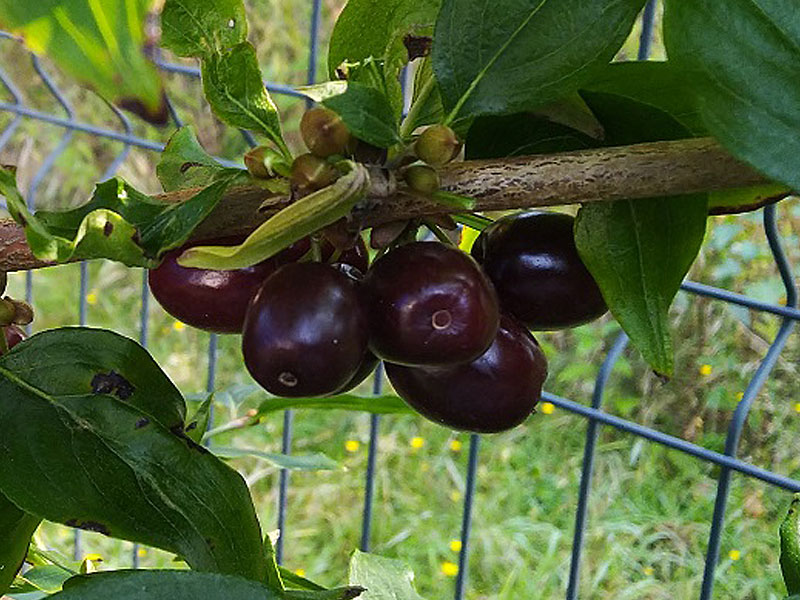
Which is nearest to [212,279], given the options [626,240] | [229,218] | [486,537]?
[229,218]

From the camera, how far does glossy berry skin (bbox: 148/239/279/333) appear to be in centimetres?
33

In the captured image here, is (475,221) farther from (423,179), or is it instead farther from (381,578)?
(381,578)

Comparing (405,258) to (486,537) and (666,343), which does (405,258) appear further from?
(486,537)

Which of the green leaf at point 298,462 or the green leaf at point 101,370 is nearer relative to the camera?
the green leaf at point 101,370

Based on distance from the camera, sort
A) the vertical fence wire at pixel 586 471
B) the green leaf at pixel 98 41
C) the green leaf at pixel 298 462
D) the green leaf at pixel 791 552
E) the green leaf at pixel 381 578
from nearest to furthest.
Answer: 1. the green leaf at pixel 98 41
2. the green leaf at pixel 791 552
3. the green leaf at pixel 381 578
4. the green leaf at pixel 298 462
5. the vertical fence wire at pixel 586 471

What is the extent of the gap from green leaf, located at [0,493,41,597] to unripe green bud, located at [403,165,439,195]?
19 cm

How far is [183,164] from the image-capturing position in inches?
15.2

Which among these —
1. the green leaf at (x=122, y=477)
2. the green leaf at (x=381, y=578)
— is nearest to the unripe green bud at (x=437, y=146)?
the green leaf at (x=122, y=477)

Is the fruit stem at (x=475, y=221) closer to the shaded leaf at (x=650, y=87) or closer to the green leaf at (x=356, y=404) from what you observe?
the shaded leaf at (x=650, y=87)

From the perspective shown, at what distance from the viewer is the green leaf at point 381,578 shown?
20.9 inches

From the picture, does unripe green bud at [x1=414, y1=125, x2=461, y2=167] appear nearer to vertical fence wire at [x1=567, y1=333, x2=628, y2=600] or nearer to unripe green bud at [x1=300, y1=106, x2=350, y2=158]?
unripe green bud at [x1=300, y1=106, x2=350, y2=158]

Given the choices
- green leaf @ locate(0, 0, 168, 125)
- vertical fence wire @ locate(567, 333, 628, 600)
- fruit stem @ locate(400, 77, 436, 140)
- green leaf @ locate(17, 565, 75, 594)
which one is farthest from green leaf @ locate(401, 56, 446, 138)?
vertical fence wire @ locate(567, 333, 628, 600)

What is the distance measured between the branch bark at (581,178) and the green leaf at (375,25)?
0.06 metres

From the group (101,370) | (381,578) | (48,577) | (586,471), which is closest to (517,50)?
(101,370)
